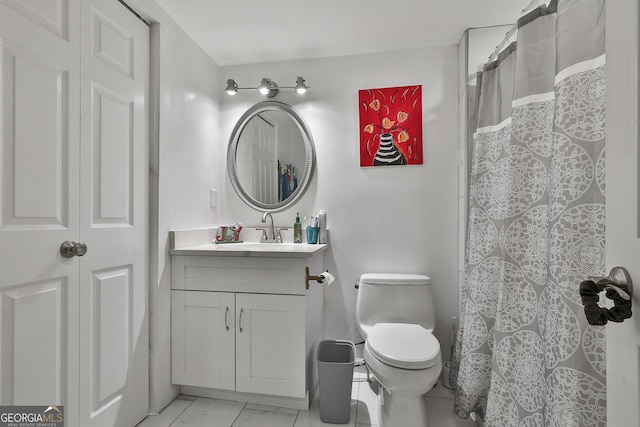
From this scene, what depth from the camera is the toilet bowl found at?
141 cm

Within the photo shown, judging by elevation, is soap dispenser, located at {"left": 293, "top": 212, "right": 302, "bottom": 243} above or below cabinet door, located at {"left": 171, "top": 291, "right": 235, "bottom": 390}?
above

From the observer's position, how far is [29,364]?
43.4 inches

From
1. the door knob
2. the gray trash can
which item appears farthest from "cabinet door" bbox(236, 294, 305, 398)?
the door knob

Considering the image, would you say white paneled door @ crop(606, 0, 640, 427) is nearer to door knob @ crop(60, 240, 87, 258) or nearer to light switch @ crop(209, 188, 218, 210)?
door knob @ crop(60, 240, 87, 258)

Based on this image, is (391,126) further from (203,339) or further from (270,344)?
(203,339)

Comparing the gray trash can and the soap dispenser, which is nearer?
the gray trash can

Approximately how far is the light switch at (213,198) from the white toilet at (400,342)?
118 cm

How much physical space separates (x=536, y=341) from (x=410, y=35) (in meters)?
1.86

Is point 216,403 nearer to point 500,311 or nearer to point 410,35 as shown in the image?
point 500,311

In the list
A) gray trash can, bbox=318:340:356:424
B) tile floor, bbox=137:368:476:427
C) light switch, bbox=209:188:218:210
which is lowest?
tile floor, bbox=137:368:476:427

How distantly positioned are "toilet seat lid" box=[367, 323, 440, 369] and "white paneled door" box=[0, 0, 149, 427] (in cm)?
122

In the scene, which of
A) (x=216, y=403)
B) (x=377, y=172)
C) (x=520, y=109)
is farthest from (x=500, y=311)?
(x=216, y=403)

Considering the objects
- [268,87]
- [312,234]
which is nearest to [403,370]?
[312,234]

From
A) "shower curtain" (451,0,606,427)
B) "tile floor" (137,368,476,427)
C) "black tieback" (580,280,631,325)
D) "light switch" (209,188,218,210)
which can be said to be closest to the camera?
"black tieback" (580,280,631,325)
